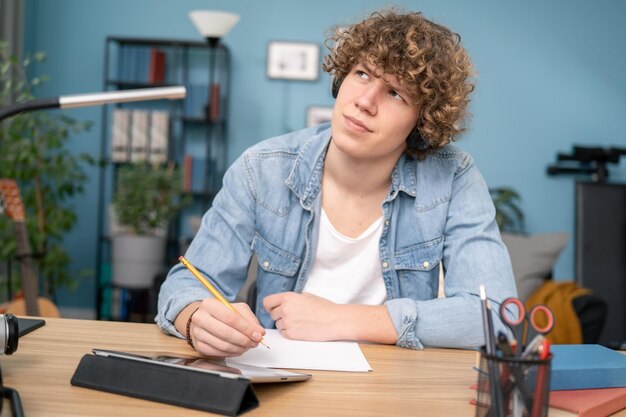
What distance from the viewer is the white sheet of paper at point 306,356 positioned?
119 cm

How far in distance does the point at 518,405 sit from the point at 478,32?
192 inches

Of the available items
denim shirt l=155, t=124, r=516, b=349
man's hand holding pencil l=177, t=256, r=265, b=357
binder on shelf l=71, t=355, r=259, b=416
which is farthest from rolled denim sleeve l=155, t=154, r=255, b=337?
binder on shelf l=71, t=355, r=259, b=416

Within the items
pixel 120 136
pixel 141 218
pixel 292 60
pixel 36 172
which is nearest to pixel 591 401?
pixel 36 172

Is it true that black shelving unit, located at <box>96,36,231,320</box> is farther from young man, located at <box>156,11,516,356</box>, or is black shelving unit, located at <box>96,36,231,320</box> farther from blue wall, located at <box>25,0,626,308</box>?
young man, located at <box>156,11,516,356</box>

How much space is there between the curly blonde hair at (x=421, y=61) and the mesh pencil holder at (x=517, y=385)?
78cm

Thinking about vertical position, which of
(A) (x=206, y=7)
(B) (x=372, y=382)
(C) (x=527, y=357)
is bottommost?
(B) (x=372, y=382)

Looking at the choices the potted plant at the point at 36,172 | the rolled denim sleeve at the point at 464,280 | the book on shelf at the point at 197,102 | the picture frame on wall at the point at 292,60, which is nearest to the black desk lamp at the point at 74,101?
the rolled denim sleeve at the point at 464,280

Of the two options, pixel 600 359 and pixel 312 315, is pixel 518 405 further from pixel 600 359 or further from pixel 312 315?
pixel 312 315

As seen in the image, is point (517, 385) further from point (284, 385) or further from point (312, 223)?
point (312, 223)

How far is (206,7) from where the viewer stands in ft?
18.0

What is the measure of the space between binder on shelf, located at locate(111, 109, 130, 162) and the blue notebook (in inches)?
172

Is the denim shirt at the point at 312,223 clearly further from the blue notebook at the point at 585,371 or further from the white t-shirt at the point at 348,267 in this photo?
the blue notebook at the point at 585,371

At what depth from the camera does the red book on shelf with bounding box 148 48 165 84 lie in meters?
5.26

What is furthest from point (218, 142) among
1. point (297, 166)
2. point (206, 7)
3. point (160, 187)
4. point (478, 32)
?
point (297, 166)
